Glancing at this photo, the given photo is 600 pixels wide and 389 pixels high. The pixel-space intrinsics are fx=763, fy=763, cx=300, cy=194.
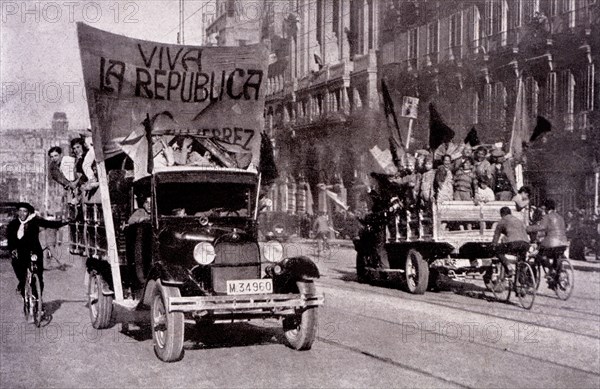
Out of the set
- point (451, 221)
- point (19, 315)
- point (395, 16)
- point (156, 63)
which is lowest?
point (19, 315)

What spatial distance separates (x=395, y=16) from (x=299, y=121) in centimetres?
1482

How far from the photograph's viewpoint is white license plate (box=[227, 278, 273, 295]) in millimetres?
8258

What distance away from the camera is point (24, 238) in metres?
11.3

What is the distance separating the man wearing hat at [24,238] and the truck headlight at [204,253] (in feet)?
12.6

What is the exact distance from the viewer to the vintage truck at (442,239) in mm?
14062

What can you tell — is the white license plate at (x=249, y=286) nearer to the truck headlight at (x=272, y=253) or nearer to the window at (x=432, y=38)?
the truck headlight at (x=272, y=253)

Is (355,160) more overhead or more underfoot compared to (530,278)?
more overhead

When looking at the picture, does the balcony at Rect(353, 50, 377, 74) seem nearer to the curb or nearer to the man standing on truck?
the curb

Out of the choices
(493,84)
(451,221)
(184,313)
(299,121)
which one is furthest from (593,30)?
(299,121)

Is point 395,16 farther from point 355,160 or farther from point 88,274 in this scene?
point 88,274

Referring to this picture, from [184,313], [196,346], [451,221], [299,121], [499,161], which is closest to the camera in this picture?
[184,313]

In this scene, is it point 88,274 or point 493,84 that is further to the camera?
point 493,84

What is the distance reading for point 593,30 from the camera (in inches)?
1158

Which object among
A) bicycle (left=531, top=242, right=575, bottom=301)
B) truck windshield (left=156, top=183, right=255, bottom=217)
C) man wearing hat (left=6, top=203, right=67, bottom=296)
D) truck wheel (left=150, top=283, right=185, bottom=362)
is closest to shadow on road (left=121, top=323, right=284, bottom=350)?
truck wheel (left=150, top=283, right=185, bottom=362)
